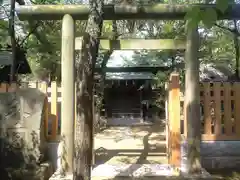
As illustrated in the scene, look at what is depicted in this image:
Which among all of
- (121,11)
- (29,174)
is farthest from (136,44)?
(29,174)

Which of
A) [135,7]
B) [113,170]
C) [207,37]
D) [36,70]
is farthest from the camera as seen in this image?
[36,70]

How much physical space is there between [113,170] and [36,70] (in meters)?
10.4

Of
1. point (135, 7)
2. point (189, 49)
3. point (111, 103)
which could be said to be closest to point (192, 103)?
point (189, 49)

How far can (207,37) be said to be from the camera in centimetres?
1284

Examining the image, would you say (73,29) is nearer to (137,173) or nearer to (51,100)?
(51,100)

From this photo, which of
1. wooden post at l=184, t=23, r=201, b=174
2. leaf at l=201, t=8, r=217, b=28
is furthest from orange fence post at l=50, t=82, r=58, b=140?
leaf at l=201, t=8, r=217, b=28

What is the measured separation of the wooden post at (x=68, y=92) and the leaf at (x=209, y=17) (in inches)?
152

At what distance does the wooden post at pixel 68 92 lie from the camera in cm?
529

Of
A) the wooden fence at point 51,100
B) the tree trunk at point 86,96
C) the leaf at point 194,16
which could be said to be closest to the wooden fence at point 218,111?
the wooden fence at point 51,100

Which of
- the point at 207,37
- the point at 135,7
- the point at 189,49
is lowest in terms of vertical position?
the point at 189,49

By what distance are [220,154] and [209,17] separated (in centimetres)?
505

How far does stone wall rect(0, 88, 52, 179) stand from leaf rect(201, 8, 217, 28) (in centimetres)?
427

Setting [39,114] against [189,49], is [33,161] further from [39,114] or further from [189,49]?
[189,49]

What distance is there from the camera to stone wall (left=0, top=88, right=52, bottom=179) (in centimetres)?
539
